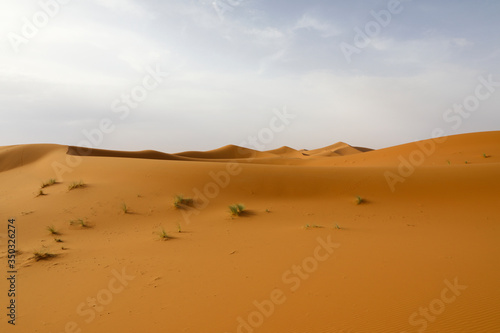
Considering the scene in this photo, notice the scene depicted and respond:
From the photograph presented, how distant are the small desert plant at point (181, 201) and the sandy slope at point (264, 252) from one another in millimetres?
322

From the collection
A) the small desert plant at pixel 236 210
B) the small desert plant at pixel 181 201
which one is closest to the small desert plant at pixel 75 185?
the small desert plant at pixel 181 201

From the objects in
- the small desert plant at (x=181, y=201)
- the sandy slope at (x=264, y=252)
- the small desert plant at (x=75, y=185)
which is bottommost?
the sandy slope at (x=264, y=252)

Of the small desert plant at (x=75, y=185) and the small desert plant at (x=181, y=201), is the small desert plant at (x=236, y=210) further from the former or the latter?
the small desert plant at (x=75, y=185)

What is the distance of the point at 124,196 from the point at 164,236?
3.71 meters

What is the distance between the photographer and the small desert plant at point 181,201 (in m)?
8.32

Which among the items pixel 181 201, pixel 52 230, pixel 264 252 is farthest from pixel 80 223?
pixel 264 252

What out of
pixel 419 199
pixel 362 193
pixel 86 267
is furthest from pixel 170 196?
pixel 419 199

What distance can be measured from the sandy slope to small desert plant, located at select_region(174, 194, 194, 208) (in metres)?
0.32

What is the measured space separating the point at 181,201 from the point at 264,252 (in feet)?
14.3

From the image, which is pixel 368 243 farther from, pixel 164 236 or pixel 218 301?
pixel 164 236

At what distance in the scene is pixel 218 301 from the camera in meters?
3.52

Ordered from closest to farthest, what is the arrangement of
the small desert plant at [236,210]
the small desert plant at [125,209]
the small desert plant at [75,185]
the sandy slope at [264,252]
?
the sandy slope at [264,252], the small desert plant at [236,210], the small desert plant at [125,209], the small desert plant at [75,185]

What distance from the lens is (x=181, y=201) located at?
853cm

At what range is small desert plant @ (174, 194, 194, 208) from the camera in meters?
8.32
